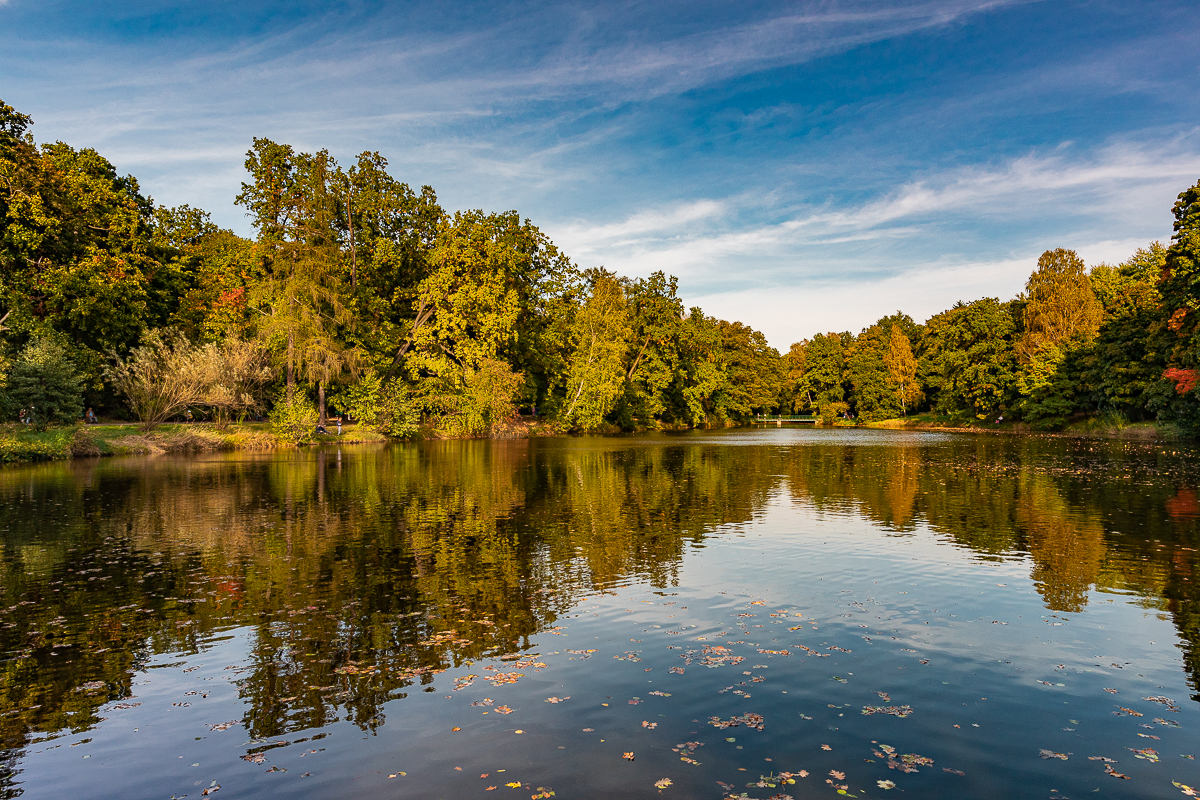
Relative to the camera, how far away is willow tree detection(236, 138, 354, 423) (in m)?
59.7

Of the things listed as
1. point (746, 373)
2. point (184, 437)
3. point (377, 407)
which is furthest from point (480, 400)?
point (746, 373)

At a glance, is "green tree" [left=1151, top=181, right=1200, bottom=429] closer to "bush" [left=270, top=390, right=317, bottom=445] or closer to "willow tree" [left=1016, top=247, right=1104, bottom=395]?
"willow tree" [left=1016, top=247, right=1104, bottom=395]

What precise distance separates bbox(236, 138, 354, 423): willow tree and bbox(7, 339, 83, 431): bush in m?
14.7

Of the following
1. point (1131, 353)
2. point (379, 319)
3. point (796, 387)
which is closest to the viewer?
point (1131, 353)

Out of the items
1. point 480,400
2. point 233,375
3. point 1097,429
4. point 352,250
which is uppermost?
point 352,250

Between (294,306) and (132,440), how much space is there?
16881 millimetres

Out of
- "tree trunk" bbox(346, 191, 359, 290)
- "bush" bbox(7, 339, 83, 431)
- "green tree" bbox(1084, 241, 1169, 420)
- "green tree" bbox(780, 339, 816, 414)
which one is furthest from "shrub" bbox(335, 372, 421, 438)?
"green tree" bbox(780, 339, 816, 414)

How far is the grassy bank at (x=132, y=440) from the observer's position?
4341 centimetres

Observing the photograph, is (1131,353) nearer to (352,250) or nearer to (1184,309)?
(1184,309)

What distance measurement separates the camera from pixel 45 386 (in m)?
46.1

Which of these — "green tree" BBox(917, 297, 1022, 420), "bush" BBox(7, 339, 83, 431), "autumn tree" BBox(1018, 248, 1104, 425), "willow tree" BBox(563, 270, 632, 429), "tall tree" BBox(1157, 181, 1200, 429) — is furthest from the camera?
"green tree" BBox(917, 297, 1022, 420)

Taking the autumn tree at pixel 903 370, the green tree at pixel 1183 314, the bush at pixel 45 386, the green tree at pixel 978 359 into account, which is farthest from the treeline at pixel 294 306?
the autumn tree at pixel 903 370

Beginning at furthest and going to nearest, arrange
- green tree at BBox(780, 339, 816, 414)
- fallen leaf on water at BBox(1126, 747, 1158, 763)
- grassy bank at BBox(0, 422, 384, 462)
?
green tree at BBox(780, 339, 816, 414) → grassy bank at BBox(0, 422, 384, 462) → fallen leaf on water at BBox(1126, 747, 1158, 763)

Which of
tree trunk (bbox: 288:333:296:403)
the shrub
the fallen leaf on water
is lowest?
the fallen leaf on water
